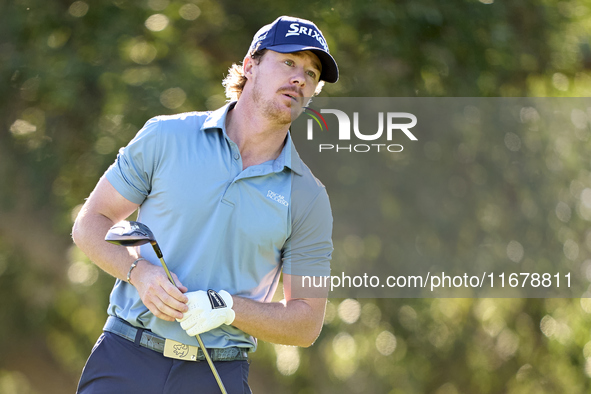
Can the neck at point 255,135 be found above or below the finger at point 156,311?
above

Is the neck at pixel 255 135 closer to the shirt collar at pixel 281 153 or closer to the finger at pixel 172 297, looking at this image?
the shirt collar at pixel 281 153

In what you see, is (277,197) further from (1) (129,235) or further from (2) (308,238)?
(1) (129,235)

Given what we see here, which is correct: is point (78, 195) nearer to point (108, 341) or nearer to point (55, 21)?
point (55, 21)

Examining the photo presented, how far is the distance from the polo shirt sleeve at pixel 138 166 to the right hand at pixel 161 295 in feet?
→ 1.17

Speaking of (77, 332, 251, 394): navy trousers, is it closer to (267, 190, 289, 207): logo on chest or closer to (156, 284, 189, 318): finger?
(156, 284, 189, 318): finger

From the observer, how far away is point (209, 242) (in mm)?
2713

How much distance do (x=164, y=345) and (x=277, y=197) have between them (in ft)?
2.30

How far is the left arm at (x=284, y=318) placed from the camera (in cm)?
271

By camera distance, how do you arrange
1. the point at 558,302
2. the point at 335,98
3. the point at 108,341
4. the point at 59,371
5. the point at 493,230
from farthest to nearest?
the point at 59,371
the point at 558,302
the point at 493,230
the point at 335,98
the point at 108,341

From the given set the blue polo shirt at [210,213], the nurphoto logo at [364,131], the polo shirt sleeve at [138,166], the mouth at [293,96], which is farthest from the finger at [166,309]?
the nurphoto logo at [364,131]

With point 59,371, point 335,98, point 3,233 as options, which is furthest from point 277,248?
point 59,371

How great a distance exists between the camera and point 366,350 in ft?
26.1

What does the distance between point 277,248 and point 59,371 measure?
24.6 ft

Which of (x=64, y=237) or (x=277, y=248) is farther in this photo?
(x=64, y=237)
